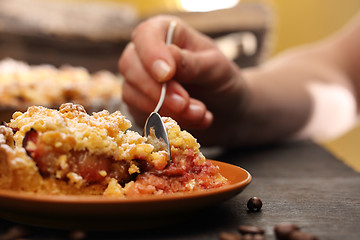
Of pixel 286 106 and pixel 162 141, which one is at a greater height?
pixel 162 141

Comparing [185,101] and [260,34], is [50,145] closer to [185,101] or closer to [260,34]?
[185,101]

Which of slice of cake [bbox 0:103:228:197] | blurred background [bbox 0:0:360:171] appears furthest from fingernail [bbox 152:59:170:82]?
blurred background [bbox 0:0:360:171]

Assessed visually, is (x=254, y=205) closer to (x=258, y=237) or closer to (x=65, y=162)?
(x=258, y=237)

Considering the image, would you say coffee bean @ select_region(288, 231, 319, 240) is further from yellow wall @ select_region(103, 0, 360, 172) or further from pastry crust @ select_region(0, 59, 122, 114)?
yellow wall @ select_region(103, 0, 360, 172)

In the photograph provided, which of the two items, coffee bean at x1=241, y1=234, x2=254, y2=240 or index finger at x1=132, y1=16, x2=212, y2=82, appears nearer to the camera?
coffee bean at x1=241, y1=234, x2=254, y2=240

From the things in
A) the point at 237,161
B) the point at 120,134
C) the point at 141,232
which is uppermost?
the point at 120,134

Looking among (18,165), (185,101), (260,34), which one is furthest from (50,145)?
(260,34)

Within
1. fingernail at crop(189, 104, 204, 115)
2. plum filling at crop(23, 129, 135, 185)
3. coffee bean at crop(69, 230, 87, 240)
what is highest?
plum filling at crop(23, 129, 135, 185)

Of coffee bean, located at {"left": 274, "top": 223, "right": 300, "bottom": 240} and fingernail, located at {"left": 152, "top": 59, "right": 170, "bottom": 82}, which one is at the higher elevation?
fingernail, located at {"left": 152, "top": 59, "right": 170, "bottom": 82}

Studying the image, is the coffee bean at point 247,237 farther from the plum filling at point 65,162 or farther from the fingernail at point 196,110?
the fingernail at point 196,110
